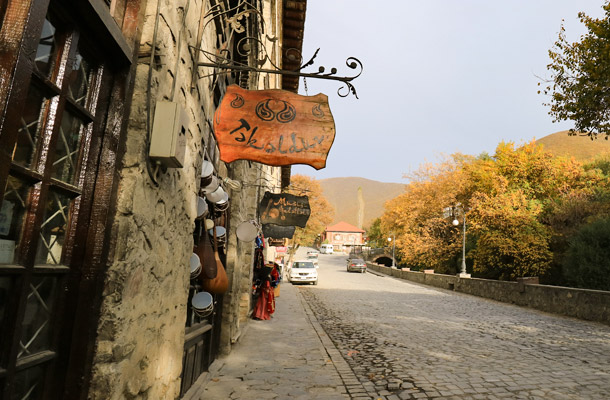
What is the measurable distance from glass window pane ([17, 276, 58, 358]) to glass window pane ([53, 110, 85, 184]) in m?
0.50

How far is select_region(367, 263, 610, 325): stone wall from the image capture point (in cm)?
1066

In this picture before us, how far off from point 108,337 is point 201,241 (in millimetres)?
2091

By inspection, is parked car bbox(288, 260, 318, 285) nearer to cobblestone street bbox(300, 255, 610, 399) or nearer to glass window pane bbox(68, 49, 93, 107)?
cobblestone street bbox(300, 255, 610, 399)

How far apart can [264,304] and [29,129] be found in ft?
28.9

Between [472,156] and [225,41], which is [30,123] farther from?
[472,156]

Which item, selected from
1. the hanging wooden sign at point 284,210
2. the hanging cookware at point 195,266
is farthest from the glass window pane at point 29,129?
the hanging wooden sign at point 284,210

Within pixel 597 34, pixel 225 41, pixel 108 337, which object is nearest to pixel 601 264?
pixel 597 34

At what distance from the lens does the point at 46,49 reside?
1.55 m

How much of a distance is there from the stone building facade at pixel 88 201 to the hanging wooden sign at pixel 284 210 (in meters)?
7.33

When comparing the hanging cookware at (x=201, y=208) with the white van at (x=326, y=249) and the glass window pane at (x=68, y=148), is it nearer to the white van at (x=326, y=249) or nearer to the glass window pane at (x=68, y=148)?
the glass window pane at (x=68, y=148)

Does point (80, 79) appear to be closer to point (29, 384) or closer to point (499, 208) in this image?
point (29, 384)

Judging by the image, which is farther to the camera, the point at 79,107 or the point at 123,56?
the point at 123,56

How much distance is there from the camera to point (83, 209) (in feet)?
6.18

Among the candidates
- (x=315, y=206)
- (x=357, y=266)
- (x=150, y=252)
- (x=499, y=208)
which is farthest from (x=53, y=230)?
(x=315, y=206)
